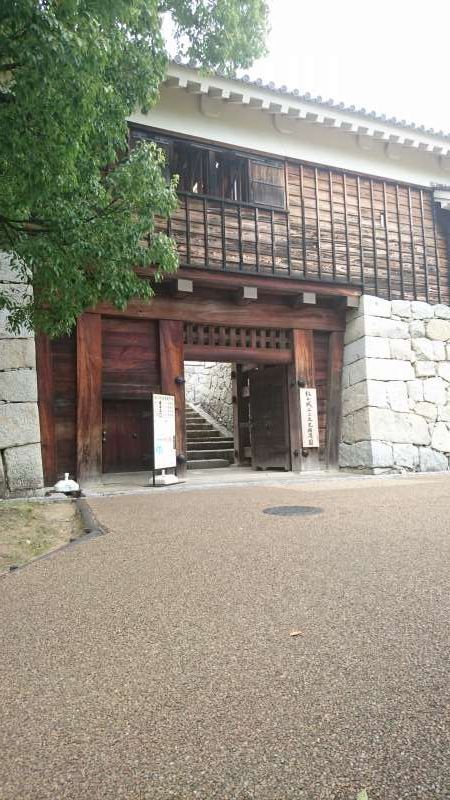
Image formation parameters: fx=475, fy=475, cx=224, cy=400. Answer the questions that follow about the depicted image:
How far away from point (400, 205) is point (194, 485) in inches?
275

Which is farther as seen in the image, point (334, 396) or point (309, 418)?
Result: point (334, 396)

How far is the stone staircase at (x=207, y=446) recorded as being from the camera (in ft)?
38.4

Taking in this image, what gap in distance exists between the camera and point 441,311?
381 inches

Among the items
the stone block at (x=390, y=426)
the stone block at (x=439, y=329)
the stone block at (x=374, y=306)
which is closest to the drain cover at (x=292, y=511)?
the stone block at (x=390, y=426)

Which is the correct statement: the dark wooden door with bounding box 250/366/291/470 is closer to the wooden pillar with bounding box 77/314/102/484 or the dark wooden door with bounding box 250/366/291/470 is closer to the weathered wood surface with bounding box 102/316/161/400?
the weathered wood surface with bounding box 102/316/161/400

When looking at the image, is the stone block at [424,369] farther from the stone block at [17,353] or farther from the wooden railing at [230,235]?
the stone block at [17,353]

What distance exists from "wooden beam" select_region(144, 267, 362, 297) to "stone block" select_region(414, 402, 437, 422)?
2501 millimetres

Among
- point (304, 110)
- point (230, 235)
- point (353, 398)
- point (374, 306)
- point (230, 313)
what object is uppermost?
point (304, 110)

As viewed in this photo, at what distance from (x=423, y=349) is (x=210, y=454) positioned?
566cm

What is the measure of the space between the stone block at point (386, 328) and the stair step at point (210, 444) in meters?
4.97

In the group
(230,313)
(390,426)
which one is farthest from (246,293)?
(390,426)

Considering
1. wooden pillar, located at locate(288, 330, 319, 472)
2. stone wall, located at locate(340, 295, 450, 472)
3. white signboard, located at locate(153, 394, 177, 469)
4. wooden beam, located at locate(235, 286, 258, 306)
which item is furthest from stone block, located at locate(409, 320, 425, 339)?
white signboard, located at locate(153, 394, 177, 469)

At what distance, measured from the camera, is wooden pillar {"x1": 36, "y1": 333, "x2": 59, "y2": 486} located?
7031 millimetres

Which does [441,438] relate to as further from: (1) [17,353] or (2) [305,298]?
(1) [17,353]
